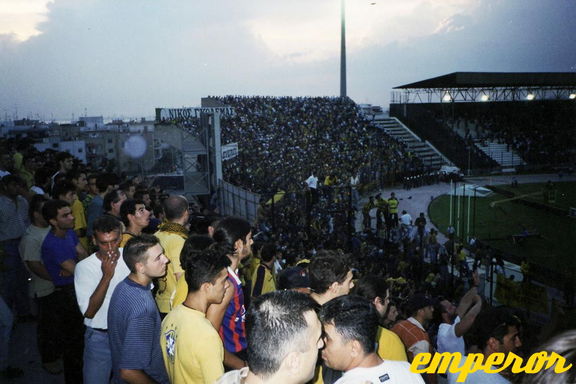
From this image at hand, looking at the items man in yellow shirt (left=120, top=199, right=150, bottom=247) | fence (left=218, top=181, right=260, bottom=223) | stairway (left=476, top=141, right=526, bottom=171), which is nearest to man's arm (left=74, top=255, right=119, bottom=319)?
man in yellow shirt (left=120, top=199, right=150, bottom=247)

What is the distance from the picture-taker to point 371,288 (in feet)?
11.4

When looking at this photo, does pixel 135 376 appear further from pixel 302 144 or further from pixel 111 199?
pixel 302 144

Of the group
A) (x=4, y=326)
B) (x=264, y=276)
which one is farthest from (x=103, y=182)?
(x=264, y=276)

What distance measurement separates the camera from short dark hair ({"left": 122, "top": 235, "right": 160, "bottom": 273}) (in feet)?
9.84

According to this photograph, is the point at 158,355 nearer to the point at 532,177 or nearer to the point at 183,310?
the point at 183,310

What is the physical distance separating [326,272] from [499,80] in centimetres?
3312

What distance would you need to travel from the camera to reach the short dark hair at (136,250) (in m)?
3.00

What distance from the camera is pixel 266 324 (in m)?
1.88

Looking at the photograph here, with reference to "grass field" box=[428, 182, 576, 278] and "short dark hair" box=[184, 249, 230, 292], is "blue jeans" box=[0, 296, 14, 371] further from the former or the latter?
"grass field" box=[428, 182, 576, 278]

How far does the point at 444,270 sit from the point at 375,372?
30.2 ft

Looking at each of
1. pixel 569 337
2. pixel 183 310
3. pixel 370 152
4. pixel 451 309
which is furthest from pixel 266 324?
pixel 370 152

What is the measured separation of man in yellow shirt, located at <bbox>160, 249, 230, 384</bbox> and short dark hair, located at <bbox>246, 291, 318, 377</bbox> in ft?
1.81

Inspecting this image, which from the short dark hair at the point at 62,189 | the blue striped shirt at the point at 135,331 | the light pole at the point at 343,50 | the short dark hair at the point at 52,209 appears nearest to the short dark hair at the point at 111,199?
the short dark hair at the point at 62,189

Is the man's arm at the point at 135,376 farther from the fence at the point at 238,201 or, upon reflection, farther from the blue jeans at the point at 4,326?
the fence at the point at 238,201
